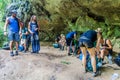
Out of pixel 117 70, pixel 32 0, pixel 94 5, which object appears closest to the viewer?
pixel 117 70

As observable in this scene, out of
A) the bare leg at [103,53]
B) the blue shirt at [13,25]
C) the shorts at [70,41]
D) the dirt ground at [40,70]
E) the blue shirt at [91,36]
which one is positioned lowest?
the dirt ground at [40,70]

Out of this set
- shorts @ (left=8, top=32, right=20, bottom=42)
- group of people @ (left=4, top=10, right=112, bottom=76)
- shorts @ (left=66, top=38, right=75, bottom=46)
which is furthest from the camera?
shorts @ (left=66, top=38, right=75, bottom=46)

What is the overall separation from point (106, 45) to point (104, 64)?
81cm

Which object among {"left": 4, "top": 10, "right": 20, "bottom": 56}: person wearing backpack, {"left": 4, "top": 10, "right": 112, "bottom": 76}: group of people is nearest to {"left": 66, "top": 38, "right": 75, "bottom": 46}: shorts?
{"left": 4, "top": 10, "right": 112, "bottom": 76}: group of people

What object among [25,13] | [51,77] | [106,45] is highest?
[25,13]

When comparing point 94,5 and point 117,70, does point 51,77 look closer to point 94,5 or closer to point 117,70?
point 117,70

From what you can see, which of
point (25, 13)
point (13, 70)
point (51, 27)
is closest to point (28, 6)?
point (25, 13)

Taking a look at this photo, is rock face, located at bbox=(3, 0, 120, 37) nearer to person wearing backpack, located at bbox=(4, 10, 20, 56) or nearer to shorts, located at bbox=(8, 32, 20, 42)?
person wearing backpack, located at bbox=(4, 10, 20, 56)

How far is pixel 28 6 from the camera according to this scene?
16844 mm

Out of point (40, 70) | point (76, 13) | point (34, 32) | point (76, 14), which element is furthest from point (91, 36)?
point (76, 14)

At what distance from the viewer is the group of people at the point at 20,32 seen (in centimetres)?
1059

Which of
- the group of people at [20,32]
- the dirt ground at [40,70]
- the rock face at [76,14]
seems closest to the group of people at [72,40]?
the group of people at [20,32]

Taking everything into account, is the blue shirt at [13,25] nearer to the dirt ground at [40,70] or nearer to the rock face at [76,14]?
the dirt ground at [40,70]

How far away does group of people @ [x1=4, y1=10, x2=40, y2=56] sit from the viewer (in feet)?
34.8
